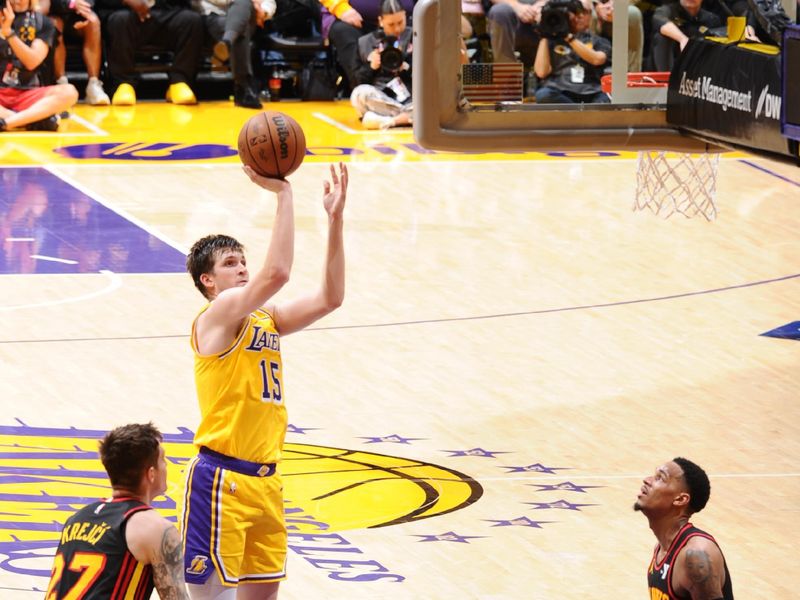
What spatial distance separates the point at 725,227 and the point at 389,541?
281 inches

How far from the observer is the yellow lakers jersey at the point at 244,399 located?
5.51 meters

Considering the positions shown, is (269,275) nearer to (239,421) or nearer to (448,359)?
(239,421)

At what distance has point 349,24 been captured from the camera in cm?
1850

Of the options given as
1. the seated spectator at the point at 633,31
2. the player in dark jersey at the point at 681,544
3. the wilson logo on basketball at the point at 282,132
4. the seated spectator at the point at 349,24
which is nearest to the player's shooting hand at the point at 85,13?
the seated spectator at the point at 349,24

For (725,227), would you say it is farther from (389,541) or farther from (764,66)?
(389,541)

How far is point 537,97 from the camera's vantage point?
9867 millimetres

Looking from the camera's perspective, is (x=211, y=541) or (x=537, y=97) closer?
(x=211, y=541)

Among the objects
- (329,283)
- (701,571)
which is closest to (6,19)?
(329,283)

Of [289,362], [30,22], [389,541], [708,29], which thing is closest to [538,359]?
[289,362]

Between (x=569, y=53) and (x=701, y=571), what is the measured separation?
6.45m

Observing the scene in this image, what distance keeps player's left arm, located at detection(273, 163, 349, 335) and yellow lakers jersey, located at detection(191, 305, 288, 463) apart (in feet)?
0.58

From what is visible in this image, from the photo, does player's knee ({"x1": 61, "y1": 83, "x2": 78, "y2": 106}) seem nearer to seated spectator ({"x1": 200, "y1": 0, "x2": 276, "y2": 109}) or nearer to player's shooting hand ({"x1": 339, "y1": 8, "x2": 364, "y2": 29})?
seated spectator ({"x1": 200, "y1": 0, "x2": 276, "y2": 109})

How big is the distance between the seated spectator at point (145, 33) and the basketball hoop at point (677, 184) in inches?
272

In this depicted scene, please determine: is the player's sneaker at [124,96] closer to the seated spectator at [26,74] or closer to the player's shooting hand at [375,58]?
the seated spectator at [26,74]
